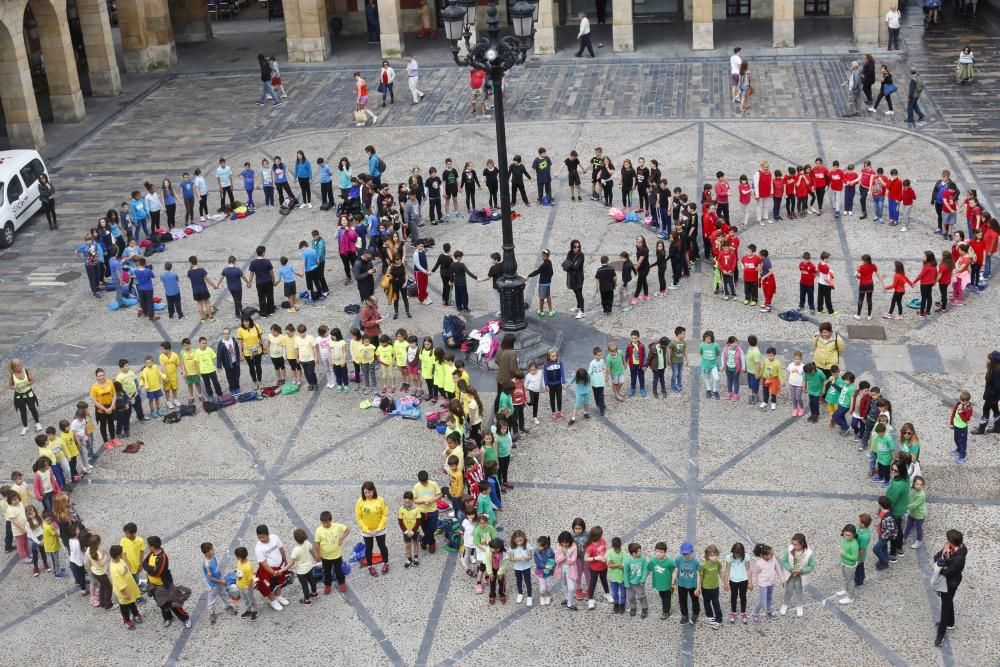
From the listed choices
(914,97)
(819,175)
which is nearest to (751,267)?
(819,175)

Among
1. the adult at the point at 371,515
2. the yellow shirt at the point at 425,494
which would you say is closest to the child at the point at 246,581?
the adult at the point at 371,515

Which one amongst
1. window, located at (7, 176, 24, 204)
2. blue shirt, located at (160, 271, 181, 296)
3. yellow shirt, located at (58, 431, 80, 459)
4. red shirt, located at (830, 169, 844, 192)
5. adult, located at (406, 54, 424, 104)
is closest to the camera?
yellow shirt, located at (58, 431, 80, 459)

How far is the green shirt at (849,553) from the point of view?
51.7ft

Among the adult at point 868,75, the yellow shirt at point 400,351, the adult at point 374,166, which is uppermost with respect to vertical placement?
the adult at point 868,75

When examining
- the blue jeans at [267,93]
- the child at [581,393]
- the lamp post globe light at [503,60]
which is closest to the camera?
the child at [581,393]

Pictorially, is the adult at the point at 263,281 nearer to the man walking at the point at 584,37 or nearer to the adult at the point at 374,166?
the adult at the point at 374,166

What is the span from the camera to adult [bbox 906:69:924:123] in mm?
32844

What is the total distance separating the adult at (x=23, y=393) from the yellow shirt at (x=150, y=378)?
1878 mm

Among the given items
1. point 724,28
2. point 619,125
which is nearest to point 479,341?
point 619,125

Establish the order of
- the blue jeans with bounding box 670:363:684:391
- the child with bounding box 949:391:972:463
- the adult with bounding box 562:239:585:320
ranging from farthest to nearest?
the adult with bounding box 562:239:585:320 → the blue jeans with bounding box 670:363:684:391 → the child with bounding box 949:391:972:463

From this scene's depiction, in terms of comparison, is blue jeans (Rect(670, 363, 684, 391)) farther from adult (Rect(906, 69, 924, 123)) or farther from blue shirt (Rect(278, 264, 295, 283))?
adult (Rect(906, 69, 924, 123))

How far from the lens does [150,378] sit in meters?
21.2

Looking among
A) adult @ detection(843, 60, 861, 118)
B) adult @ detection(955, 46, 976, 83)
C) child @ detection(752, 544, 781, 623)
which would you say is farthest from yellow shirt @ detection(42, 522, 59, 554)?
adult @ detection(955, 46, 976, 83)

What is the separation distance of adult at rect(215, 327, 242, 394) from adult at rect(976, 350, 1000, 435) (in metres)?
12.3
